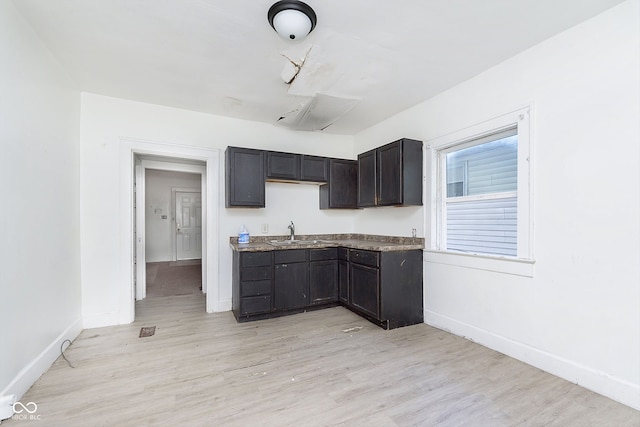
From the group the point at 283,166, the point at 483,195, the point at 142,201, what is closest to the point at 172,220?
the point at 142,201

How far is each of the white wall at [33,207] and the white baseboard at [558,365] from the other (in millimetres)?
3663

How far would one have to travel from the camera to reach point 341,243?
147 inches

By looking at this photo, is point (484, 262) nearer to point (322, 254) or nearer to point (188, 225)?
point (322, 254)

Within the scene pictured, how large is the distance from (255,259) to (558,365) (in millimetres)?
2922

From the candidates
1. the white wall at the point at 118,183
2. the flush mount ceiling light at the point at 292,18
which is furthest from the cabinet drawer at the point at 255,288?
the flush mount ceiling light at the point at 292,18

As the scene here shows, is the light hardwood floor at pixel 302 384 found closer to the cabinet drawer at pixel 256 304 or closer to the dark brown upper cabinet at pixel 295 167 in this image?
the cabinet drawer at pixel 256 304

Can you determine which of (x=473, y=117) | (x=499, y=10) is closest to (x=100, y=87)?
(x=499, y=10)

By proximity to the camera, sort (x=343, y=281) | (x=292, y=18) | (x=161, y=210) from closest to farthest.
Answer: (x=292, y=18)
(x=343, y=281)
(x=161, y=210)

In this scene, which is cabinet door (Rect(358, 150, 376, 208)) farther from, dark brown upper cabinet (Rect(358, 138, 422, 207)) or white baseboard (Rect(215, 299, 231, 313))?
white baseboard (Rect(215, 299, 231, 313))

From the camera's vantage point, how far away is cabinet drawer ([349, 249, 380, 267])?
307 cm

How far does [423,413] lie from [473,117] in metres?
2.64

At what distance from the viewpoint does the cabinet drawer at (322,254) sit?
3.56 meters

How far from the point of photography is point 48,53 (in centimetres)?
234

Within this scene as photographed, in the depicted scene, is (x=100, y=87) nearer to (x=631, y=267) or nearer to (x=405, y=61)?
(x=405, y=61)
